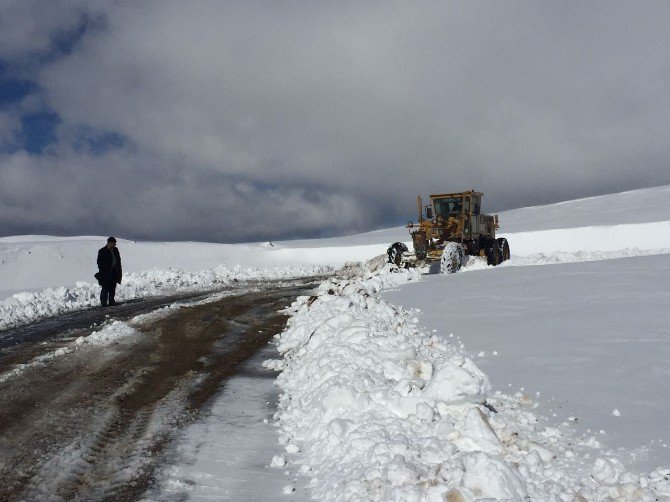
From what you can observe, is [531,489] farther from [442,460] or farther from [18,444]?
[18,444]

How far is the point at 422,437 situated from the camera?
3840 millimetres

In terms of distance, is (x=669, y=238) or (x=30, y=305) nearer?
(x=30, y=305)

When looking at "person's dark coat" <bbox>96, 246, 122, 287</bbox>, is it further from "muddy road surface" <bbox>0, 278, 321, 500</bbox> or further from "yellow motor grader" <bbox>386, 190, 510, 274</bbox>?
"yellow motor grader" <bbox>386, 190, 510, 274</bbox>

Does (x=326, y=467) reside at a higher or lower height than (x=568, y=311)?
lower

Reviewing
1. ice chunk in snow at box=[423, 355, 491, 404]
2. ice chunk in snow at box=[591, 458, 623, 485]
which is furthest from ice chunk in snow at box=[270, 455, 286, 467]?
ice chunk in snow at box=[591, 458, 623, 485]

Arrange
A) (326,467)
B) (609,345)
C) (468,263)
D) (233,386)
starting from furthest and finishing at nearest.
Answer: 1. (468,263)
2. (233,386)
3. (609,345)
4. (326,467)

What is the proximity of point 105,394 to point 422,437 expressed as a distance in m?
3.81

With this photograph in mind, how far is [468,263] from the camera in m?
18.2

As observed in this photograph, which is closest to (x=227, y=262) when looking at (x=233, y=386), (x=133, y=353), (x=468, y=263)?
(x=468, y=263)

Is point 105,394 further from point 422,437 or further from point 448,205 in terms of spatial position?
point 448,205

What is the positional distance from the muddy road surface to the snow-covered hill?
0.63 metres

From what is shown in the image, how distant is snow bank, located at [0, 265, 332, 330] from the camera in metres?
12.3

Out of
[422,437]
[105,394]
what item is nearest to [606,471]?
[422,437]

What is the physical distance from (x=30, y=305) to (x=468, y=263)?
1368cm
